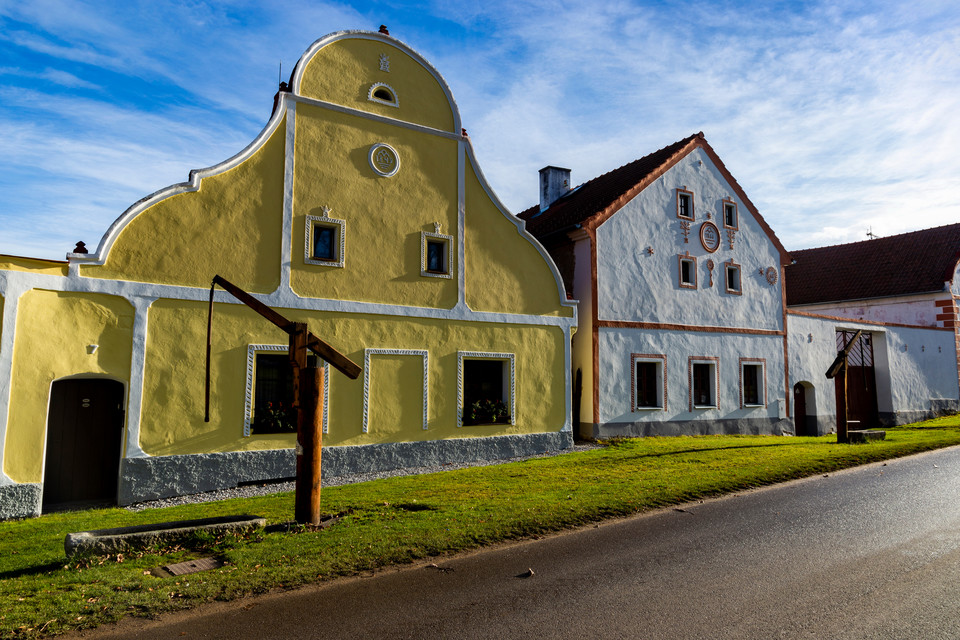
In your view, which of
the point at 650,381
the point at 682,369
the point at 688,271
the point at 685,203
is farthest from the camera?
the point at 685,203

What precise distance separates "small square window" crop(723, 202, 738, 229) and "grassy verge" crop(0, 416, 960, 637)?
9.38m

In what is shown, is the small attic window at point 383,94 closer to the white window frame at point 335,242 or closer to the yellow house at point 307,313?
the yellow house at point 307,313

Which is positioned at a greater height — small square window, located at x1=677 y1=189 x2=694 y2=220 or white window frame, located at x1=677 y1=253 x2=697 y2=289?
small square window, located at x1=677 y1=189 x2=694 y2=220

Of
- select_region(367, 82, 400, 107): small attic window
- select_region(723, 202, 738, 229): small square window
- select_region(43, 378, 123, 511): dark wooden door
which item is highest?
select_region(367, 82, 400, 107): small attic window

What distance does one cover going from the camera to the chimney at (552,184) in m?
25.8

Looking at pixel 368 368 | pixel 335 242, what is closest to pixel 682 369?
pixel 368 368

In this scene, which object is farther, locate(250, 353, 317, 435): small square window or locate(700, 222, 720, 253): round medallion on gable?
locate(700, 222, 720, 253): round medallion on gable

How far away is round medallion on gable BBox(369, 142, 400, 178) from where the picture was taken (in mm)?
14648

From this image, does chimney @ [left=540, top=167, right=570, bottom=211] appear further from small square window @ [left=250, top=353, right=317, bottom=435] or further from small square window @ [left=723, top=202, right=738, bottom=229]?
small square window @ [left=250, top=353, right=317, bottom=435]

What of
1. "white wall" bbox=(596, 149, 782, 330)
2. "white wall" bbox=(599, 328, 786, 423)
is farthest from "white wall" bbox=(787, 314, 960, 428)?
"white wall" bbox=(596, 149, 782, 330)

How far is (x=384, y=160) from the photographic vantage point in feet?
48.6

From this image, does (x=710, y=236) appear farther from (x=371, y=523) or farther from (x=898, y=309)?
(x=371, y=523)

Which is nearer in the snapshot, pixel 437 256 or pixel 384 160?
pixel 384 160

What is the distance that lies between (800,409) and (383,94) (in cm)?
1950
